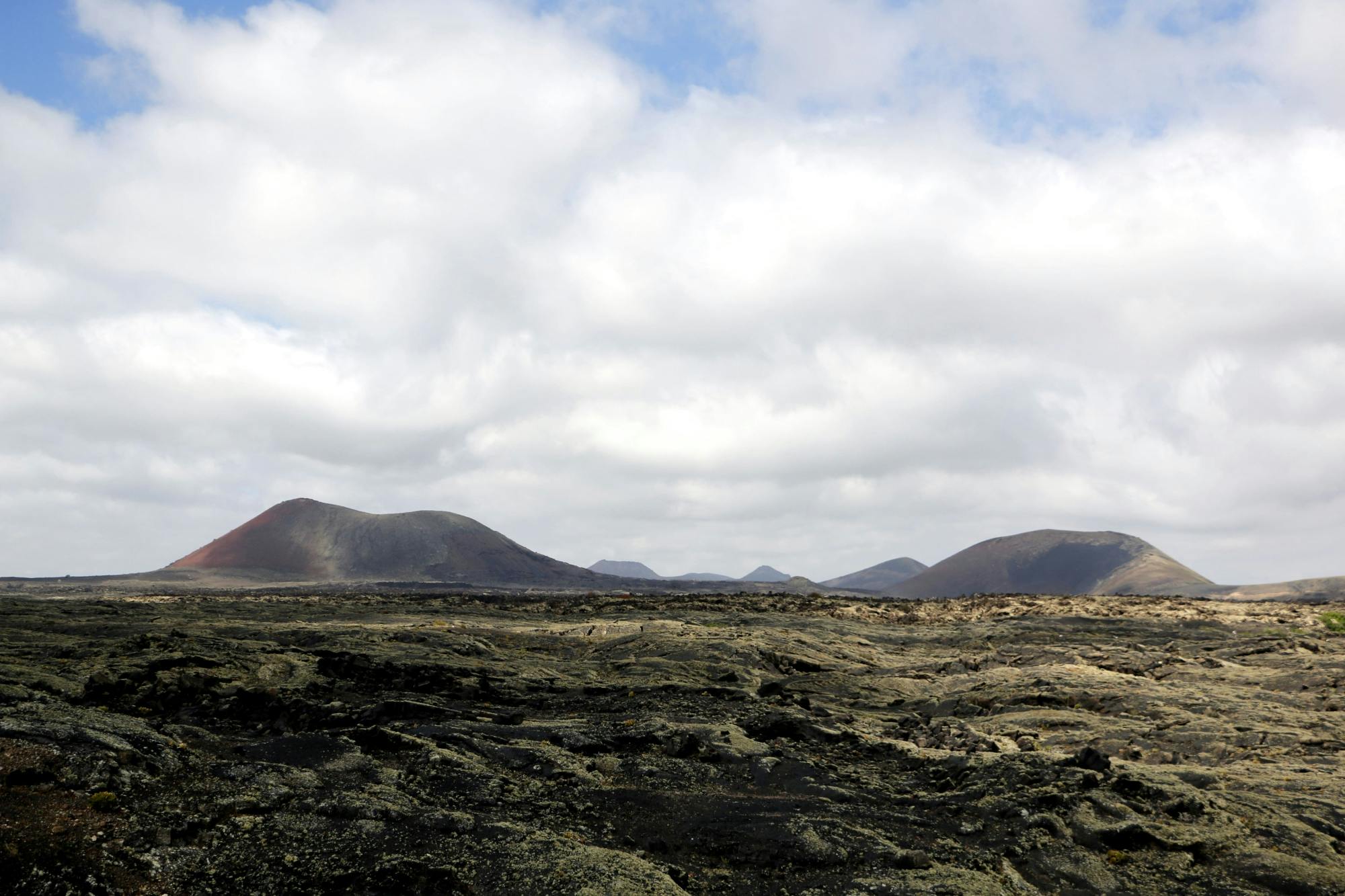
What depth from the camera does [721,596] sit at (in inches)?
2240

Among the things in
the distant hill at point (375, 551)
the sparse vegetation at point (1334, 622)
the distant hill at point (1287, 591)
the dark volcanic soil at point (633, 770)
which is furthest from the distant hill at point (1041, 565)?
the dark volcanic soil at point (633, 770)

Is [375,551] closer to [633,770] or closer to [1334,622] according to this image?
[1334,622]

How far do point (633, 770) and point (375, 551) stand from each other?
170m

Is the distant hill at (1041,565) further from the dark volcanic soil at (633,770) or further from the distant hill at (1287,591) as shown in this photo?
the dark volcanic soil at (633,770)

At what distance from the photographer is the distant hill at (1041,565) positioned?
160 m

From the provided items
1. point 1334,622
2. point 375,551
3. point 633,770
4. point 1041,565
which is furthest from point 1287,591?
point 375,551

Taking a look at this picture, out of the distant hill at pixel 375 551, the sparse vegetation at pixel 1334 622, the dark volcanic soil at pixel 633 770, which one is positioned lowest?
the dark volcanic soil at pixel 633 770

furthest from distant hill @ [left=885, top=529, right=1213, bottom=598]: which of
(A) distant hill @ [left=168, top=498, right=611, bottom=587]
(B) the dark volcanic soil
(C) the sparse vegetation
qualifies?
(B) the dark volcanic soil

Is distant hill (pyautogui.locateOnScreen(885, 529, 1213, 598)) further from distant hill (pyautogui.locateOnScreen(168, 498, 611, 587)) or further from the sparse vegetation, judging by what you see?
the sparse vegetation

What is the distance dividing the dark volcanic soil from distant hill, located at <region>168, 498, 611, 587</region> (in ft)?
437

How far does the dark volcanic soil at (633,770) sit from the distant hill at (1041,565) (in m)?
137

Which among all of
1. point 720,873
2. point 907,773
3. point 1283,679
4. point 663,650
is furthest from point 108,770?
point 1283,679

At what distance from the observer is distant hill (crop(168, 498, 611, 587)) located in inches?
6501

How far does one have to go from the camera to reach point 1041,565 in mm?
177000
